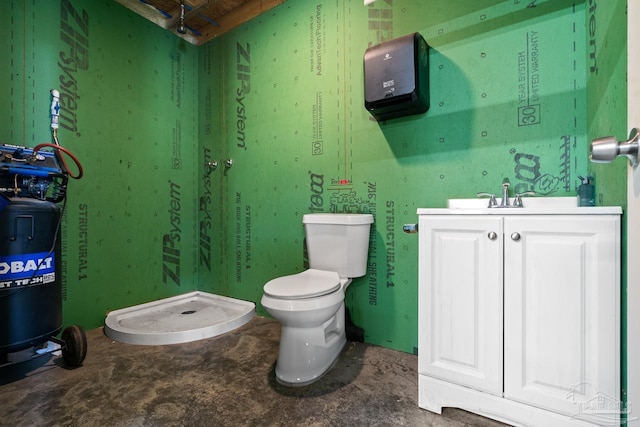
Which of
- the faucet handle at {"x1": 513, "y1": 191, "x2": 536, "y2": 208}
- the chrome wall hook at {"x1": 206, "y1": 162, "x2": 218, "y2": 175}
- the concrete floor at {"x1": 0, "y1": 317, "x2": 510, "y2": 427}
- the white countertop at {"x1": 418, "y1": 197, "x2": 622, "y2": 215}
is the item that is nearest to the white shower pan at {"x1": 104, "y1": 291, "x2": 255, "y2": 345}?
the concrete floor at {"x1": 0, "y1": 317, "x2": 510, "y2": 427}

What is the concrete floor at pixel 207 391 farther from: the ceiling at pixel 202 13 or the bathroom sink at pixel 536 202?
the ceiling at pixel 202 13

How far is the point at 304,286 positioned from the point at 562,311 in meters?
1.00

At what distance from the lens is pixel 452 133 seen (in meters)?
1.63

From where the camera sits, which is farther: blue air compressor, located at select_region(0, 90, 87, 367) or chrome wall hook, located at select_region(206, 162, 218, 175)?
chrome wall hook, located at select_region(206, 162, 218, 175)

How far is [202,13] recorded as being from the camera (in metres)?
2.59

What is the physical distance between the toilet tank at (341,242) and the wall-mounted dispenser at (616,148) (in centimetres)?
126

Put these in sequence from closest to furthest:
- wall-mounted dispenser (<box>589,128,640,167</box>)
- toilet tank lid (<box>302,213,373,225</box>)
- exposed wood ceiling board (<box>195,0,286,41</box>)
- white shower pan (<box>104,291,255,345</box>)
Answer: wall-mounted dispenser (<box>589,128,640,167</box>)
toilet tank lid (<box>302,213,373,225</box>)
white shower pan (<box>104,291,255,345</box>)
exposed wood ceiling board (<box>195,0,286,41</box>)

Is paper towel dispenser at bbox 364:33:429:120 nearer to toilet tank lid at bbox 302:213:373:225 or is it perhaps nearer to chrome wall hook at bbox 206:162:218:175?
toilet tank lid at bbox 302:213:373:225

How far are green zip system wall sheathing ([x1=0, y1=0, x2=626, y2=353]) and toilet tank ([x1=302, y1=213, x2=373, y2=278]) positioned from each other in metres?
0.14

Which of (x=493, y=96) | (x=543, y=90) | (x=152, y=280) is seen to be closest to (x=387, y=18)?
(x=493, y=96)

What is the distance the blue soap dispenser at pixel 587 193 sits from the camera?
4.08 ft

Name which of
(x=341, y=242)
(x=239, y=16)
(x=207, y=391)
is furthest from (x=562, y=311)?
(x=239, y=16)

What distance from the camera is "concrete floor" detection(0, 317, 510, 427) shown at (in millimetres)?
1189

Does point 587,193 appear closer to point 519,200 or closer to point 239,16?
point 519,200
